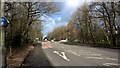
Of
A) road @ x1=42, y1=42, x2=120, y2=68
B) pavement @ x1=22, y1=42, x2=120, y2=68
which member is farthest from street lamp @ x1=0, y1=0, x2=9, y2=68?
road @ x1=42, y1=42, x2=120, y2=68

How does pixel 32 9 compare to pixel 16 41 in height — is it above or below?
above

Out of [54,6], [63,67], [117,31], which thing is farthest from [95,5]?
[63,67]

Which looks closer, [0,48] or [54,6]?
[0,48]

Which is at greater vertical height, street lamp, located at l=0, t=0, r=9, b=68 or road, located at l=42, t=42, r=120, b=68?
street lamp, located at l=0, t=0, r=9, b=68

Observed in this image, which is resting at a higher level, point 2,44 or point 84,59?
point 2,44

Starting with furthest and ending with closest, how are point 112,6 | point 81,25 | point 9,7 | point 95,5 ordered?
point 81,25, point 95,5, point 112,6, point 9,7

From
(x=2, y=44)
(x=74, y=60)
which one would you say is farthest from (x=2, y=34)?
(x=74, y=60)

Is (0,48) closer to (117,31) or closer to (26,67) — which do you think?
(26,67)

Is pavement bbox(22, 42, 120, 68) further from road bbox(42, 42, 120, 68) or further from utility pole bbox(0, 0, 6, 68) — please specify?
utility pole bbox(0, 0, 6, 68)

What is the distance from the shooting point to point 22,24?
36.7 m

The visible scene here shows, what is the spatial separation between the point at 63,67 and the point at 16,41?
20.1 meters

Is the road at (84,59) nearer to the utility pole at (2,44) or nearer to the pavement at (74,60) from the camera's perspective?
the pavement at (74,60)

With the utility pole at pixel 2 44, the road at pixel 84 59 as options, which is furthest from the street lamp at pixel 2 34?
the road at pixel 84 59

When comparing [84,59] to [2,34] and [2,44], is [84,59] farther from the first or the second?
[2,34]
